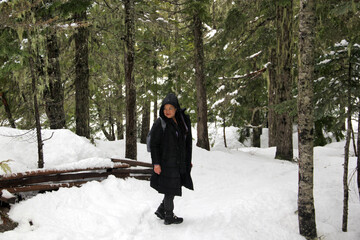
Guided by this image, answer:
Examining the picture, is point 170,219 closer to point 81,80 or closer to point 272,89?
point 81,80

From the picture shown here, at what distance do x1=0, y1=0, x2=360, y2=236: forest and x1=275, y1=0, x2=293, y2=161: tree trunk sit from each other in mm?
38

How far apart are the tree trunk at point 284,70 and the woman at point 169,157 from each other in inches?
233

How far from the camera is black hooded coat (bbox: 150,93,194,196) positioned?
4738 millimetres

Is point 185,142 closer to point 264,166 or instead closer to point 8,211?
point 8,211

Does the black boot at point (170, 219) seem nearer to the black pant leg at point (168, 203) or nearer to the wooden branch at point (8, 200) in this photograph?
the black pant leg at point (168, 203)

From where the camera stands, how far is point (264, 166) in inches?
405

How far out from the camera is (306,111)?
454cm

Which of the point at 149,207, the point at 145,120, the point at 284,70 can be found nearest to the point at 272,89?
the point at 284,70

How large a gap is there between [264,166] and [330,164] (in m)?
2.37

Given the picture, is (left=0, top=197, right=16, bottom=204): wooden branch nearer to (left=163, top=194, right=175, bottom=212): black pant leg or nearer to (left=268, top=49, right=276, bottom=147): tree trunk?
(left=163, top=194, right=175, bottom=212): black pant leg

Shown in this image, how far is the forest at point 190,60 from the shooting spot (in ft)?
19.0

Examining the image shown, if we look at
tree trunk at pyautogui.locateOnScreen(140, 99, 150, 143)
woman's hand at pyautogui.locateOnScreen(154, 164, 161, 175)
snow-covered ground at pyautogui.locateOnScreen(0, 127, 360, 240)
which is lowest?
snow-covered ground at pyautogui.locateOnScreen(0, 127, 360, 240)

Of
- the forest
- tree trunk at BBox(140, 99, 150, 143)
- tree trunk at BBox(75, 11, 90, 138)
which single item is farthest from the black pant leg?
tree trunk at BBox(140, 99, 150, 143)

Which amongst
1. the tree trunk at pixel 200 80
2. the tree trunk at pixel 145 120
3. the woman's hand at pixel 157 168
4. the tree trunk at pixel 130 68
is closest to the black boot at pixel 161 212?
the woman's hand at pixel 157 168
